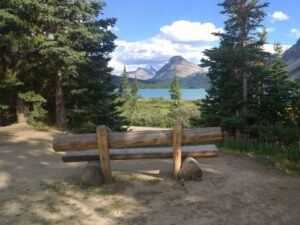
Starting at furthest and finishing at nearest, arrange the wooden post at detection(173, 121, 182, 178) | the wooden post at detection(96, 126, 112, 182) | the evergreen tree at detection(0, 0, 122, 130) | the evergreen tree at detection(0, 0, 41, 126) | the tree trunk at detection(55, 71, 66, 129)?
the tree trunk at detection(55, 71, 66, 129), the evergreen tree at detection(0, 0, 122, 130), the evergreen tree at detection(0, 0, 41, 126), the wooden post at detection(173, 121, 182, 178), the wooden post at detection(96, 126, 112, 182)

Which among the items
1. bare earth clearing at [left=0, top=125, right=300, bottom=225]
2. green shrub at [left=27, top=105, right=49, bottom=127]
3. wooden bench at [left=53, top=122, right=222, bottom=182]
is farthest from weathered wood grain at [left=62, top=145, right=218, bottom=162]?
green shrub at [left=27, top=105, right=49, bottom=127]

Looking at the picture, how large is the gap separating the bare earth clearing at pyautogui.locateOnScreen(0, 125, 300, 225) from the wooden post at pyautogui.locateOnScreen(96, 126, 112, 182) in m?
0.24

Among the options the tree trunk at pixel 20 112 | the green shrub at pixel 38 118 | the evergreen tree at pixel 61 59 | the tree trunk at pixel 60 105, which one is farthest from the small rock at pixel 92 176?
the tree trunk at pixel 20 112

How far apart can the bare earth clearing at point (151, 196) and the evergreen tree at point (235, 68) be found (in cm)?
721

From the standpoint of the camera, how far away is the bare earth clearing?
552 cm

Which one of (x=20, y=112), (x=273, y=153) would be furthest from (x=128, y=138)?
(x=20, y=112)

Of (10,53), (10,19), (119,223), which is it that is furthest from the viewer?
(10,53)

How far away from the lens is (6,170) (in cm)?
862

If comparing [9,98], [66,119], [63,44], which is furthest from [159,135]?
[9,98]

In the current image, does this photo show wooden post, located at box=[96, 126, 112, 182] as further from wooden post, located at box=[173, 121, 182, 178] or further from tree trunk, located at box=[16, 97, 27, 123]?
tree trunk, located at box=[16, 97, 27, 123]

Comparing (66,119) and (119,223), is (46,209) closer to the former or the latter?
(119,223)

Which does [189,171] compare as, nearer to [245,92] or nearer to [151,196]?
[151,196]

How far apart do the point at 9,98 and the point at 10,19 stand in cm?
445

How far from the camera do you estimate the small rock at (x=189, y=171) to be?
23.1 ft
